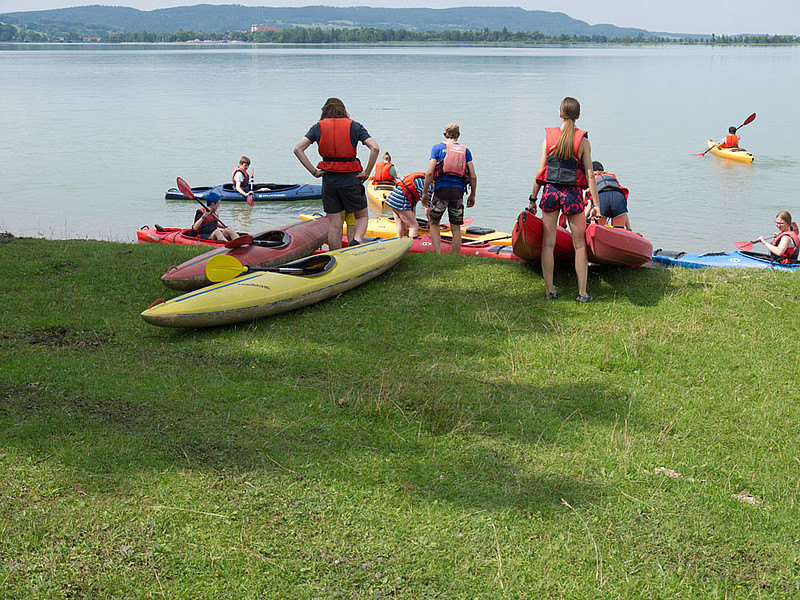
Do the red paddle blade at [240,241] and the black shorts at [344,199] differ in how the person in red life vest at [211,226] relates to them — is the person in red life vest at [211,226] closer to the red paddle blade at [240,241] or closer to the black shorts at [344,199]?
the red paddle blade at [240,241]

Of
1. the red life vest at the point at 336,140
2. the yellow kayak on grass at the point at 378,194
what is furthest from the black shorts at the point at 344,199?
the yellow kayak on grass at the point at 378,194

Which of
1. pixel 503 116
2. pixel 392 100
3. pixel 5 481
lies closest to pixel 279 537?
pixel 5 481

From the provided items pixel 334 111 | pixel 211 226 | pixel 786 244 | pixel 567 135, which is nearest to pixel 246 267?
pixel 334 111

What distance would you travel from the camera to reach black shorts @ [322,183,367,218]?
28.6 ft

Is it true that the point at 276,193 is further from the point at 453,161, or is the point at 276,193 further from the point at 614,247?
the point at 614,247

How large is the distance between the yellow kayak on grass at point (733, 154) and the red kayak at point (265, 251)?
2029 centimetres

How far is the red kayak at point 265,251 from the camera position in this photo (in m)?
7.69

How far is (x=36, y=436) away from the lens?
15.1 feet

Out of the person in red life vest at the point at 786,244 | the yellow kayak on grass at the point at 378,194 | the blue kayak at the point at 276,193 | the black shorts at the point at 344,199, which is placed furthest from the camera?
the blue kayak at the point at 276,193

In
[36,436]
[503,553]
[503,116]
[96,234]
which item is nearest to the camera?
[503,553]

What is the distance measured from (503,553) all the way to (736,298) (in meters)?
4.80

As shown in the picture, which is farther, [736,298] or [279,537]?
[736,298]

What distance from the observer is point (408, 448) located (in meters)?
4.72

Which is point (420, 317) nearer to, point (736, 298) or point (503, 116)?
Answer: point (736, 298)
